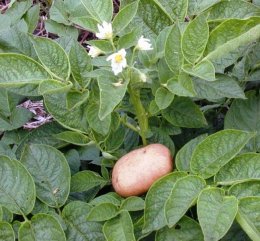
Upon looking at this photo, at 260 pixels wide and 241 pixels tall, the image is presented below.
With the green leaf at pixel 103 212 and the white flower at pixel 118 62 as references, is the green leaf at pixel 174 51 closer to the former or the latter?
the white flower at pixel 118 62

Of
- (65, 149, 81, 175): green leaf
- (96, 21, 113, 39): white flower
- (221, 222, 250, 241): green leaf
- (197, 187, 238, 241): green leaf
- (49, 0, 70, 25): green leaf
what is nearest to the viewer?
(197, 187, 238, 241): green leaf

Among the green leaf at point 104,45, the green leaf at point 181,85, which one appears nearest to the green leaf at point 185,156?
the green leaf at point 181,85

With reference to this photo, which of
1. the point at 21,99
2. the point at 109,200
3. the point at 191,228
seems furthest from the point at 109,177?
the point at 21,99

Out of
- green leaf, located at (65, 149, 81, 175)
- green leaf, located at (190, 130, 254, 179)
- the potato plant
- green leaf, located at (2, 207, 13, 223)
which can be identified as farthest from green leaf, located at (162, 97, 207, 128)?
green leaf, located at (2, 207, 13, 223)

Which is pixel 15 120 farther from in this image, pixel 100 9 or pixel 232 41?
pixel 232 41

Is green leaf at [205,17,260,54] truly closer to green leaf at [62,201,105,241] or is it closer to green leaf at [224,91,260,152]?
green leaf at [224,91,260,152]

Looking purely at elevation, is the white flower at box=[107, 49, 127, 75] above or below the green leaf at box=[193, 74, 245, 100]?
above
